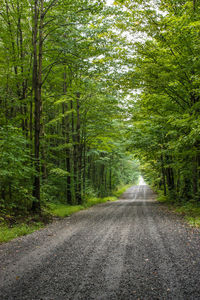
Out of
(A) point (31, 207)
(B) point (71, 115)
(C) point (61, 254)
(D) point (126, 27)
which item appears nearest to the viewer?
(C) point (61, 254)

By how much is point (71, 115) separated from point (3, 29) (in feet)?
26.3

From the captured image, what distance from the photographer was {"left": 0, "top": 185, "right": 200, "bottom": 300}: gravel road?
9.45ft

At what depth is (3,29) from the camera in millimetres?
9875

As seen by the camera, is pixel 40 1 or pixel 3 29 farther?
pixel 3 29

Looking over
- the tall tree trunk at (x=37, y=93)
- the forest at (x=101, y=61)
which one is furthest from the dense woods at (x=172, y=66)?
the tall tree trunk at (x=37, y=93)

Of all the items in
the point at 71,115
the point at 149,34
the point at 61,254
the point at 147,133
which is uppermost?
the point at 149,34

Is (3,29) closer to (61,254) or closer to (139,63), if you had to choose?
(139,63)

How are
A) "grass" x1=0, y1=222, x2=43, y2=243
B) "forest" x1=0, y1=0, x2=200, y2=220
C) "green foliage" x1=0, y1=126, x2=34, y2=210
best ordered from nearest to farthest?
"grass" x1=0, y1=222, x2=43, y2=243
"green foliage" x1=0, y1=126, x2=34, y2=210
"forest" x1=0, y1=0, x2=200, y2=220

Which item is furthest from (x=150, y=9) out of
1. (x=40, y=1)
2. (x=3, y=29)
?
(x=3, y=29)

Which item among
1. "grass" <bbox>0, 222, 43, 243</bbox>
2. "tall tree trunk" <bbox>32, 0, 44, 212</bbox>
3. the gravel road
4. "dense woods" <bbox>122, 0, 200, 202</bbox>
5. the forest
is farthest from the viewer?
"tall tree trunk" <bbox>32, 0, 44, 212</bbox>

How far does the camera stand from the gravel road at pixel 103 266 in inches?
113

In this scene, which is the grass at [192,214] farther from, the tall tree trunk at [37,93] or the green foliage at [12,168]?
the green foliage at [12,168]

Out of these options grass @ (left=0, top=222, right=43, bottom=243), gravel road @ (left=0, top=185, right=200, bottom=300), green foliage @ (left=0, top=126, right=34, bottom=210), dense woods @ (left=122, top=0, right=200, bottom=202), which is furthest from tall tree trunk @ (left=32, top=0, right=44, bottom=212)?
dense woods @ (left=122, top=0, right=200, bottom=202)

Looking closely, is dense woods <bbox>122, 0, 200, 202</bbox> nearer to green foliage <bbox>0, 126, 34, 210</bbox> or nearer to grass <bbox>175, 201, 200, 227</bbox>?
grass <bbox>175, 201, 200, 227</bbox>
